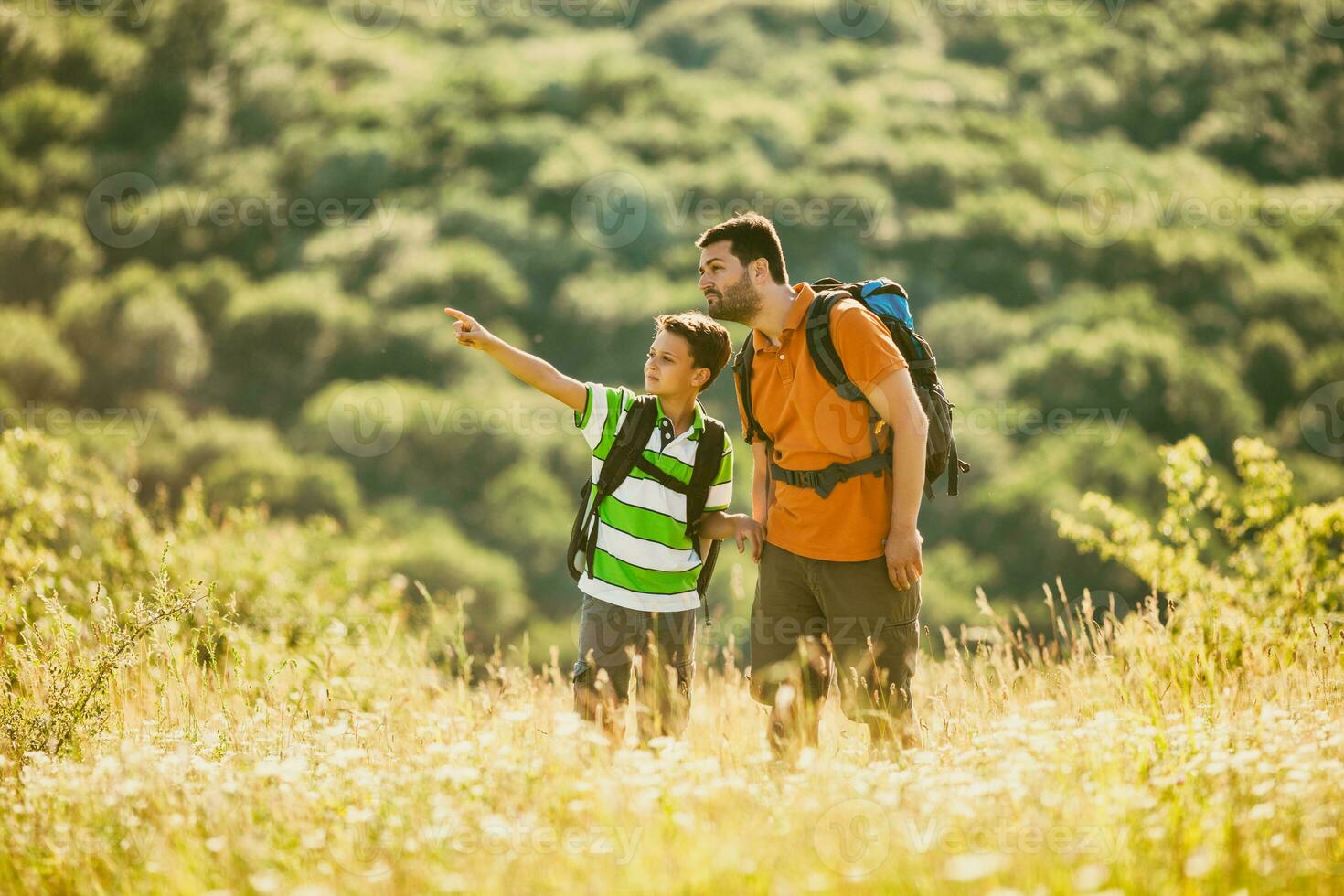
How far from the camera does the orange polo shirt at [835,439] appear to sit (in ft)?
11.8

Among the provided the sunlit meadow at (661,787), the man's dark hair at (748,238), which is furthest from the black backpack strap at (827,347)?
the sunlit meadow at (661,787)

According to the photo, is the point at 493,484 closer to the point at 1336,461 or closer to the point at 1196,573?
the point at 1196,573

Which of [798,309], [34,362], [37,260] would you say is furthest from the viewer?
[37,260]

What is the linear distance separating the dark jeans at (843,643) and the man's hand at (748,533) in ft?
0.42

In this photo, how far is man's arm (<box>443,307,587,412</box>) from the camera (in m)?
3.66

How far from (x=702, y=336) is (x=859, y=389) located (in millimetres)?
697

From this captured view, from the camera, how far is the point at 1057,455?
1134 inches

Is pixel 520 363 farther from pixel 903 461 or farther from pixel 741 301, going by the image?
pixel 903 461

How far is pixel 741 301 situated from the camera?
3807 mm

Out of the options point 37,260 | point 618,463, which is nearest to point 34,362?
point 37,260

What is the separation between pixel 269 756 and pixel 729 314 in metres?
2.28

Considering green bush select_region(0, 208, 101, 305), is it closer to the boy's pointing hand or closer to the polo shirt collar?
the boy's pointing hand

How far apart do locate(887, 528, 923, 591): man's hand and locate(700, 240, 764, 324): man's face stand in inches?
37.8

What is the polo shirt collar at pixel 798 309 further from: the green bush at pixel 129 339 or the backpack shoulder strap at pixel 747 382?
the green bush at pixel 129 339
